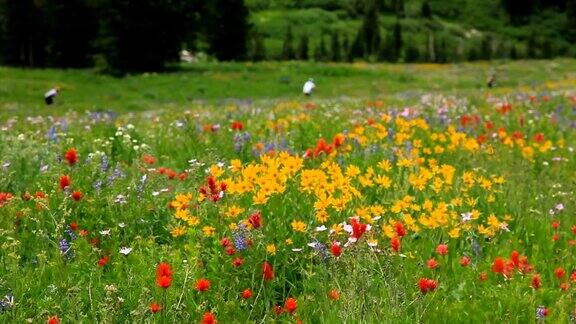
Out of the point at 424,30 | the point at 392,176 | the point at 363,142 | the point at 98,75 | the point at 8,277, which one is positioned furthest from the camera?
the point at 424,30

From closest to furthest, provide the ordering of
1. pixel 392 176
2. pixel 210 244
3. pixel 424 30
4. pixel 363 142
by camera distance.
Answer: pixel 210 244 → pixel 392 176 → pixel 363 142 → pixel 424 30

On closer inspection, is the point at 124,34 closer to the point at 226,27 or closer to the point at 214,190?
the point at 226,27

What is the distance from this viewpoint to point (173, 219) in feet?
14.5

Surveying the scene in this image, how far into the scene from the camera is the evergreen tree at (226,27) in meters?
77.3

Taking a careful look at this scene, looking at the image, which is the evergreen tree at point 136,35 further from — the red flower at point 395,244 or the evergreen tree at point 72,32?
the red flower at point 395,244

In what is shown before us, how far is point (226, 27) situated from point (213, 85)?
44.8 m

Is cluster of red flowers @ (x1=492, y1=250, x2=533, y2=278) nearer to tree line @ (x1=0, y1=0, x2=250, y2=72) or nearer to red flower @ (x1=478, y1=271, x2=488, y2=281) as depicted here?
red flower @ (x1=478, y1=271, x2=488, y2=281)

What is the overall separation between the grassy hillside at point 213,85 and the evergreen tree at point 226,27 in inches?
1284

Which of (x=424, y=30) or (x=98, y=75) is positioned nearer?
(x=98, y=75)

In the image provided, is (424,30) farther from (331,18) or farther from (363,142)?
(363,142)

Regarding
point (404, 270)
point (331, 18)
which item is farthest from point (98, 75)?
point (331, 18)

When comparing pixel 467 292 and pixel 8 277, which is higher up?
pixel 8 277

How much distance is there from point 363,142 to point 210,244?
2847mm

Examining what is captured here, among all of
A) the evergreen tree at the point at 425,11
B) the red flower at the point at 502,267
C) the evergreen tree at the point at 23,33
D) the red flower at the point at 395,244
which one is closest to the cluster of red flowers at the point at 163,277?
the red flower at the point at 395,244
